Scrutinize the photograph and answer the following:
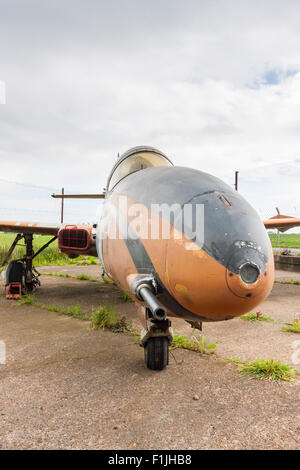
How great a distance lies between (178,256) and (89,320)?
13.3 ft

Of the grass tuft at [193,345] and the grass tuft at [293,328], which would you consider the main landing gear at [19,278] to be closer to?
the grass tuft at [193,345]

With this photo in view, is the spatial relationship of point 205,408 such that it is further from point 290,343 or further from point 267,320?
point 267,320

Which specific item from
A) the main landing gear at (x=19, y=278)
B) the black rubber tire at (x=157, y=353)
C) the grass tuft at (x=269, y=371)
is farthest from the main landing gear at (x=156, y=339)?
the main landing gear at (x=19, y=278)

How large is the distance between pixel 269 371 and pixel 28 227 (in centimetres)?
708

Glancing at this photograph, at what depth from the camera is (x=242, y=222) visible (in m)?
2.44

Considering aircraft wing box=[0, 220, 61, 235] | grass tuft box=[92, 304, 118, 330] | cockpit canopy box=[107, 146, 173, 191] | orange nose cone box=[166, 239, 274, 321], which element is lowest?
grass tuft box=[92, 304, 118, 330]

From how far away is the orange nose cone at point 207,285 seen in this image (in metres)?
2.30

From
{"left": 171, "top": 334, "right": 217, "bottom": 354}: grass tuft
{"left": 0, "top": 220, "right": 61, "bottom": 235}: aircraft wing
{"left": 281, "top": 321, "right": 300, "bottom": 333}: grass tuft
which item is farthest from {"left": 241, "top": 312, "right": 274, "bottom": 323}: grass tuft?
{"left": 0, "top": 220, "right": 61, "bottom": 235}: aircraft wing

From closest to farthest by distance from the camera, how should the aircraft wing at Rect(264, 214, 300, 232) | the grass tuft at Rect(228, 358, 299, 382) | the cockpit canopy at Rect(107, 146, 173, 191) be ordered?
the grass tuft at Rect(228, 358, 299, 382) → the cockpit canopy at Rect(107, 146, 173, 191) → the aircraft wing at Rect(264, 214, 300, 232)

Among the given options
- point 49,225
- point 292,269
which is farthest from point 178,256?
point 292,269

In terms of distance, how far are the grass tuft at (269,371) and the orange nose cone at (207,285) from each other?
1.40 m

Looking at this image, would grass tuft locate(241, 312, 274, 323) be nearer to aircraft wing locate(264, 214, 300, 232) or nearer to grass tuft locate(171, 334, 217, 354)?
grass tuft locate(171, 334, 217, 354)

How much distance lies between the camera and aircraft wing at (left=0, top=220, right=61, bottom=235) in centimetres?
837

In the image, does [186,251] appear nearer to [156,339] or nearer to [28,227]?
[156,339]
